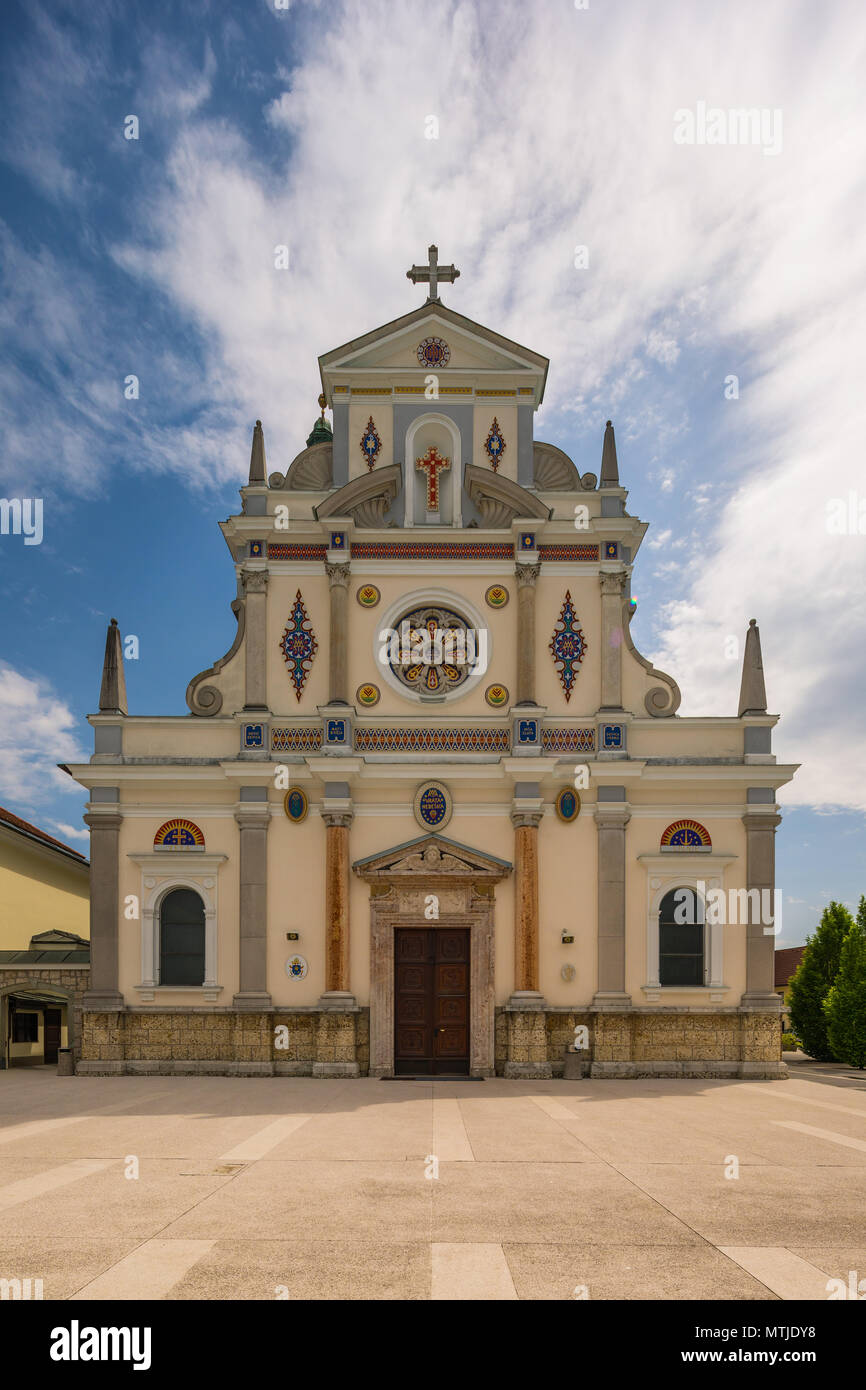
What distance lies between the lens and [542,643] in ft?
79.4

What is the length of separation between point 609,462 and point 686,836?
367 inches

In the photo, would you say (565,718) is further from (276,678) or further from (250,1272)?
(250,1272)

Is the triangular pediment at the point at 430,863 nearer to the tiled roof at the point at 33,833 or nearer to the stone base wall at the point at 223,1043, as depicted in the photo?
the stone base wall at the point at 223,1043

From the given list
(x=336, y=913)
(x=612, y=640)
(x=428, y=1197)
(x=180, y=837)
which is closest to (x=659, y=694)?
(x=612, y=640)

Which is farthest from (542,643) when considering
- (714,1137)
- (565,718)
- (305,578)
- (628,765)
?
(714,1137)

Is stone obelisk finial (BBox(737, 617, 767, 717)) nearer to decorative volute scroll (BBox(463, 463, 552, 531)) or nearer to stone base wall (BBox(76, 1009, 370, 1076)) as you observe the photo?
decorative volute scroll (BBox(463, 463, 552, 531))

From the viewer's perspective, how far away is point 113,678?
24281mm

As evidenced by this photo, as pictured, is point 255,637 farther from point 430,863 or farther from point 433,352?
point 433,352

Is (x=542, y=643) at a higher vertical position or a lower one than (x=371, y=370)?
lower

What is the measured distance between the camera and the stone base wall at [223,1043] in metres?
22.2

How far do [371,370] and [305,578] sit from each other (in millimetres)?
5424

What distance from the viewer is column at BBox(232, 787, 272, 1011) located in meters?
22.8

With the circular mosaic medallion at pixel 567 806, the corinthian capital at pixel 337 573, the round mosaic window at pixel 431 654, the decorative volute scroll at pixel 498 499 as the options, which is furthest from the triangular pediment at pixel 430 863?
the decorative volute scroll at pixel 498 499

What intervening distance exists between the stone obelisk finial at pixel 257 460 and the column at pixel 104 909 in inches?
323
